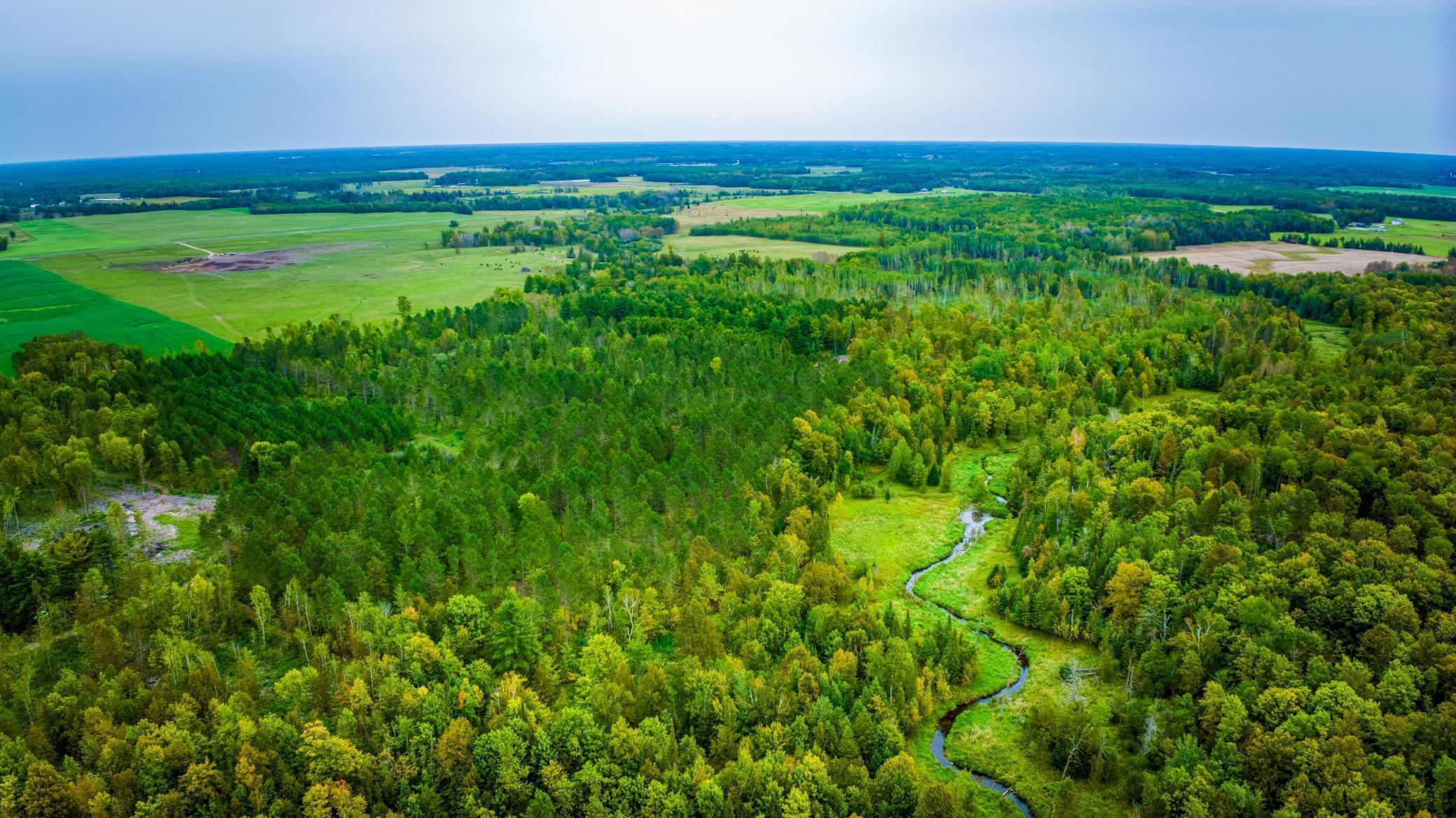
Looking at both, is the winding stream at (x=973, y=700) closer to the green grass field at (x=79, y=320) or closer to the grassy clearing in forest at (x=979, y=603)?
the grassy clearing in forest at (x=979, y=603)

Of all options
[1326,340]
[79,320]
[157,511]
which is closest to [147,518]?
[157,511]

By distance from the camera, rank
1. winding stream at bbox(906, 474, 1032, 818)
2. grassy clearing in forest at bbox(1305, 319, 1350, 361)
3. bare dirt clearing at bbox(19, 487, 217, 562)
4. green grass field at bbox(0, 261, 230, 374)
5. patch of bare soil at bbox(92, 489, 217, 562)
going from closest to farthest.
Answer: winding stream at bbox(906, 474, 1032, 818), bare dirt clearing at bbox(19, 487, 217, 562), patch of bare soil at bbox(92, 489, 217, 562), grassy clearing in forest at bbox(1305, 319, 1350, 361), green grass field at bbox(0, 261, 230, 374)

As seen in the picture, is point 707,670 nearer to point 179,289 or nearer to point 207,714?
point 207,714

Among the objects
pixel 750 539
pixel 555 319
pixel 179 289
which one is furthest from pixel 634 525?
pixel 179 289

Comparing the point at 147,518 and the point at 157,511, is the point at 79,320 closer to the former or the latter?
the point at 157,511

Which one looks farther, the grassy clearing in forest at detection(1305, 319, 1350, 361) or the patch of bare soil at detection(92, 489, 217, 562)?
the grassy clearing in forest at detection(1305, 319, 1350, 361)

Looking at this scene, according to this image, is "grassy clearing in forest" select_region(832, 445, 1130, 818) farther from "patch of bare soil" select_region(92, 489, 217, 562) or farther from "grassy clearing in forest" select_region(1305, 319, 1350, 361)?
"grassy clearing in forest" select_region(1305, 319, 1350, 361)

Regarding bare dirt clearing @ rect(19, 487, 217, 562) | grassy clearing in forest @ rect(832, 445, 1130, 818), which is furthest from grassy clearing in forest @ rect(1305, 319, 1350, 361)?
bare dirt clearing @ rect(19, 487, 217, 562)
